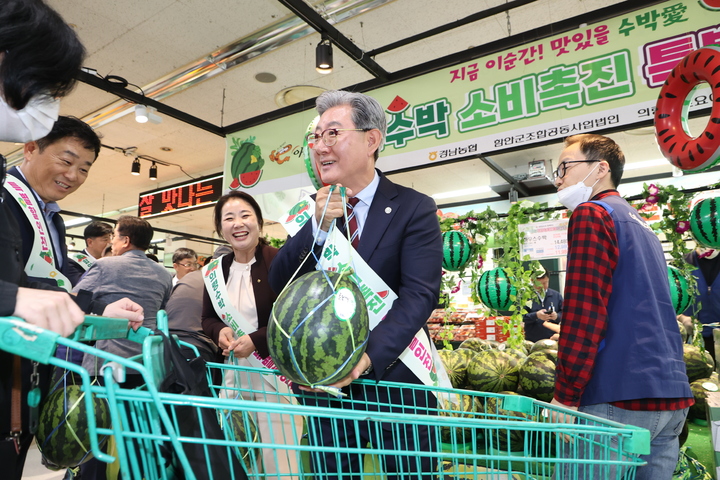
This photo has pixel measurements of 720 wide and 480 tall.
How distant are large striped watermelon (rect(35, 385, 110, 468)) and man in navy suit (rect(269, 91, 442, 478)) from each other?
0.59 m

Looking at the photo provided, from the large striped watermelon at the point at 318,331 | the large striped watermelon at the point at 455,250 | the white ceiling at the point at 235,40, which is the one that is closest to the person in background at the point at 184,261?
the white ceiling at the point at 235,40

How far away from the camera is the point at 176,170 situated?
8.98 metres

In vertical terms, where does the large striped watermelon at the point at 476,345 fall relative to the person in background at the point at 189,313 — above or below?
below

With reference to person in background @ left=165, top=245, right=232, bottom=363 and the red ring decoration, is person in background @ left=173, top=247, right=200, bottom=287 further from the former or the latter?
the red ring decoration

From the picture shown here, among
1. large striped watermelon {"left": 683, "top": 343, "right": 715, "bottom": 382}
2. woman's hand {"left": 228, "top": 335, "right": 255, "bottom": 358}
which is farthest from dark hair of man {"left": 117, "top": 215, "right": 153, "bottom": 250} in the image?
large striped watermelon {"left": 683, "top": 343, "right": 715, "bottom": 382}

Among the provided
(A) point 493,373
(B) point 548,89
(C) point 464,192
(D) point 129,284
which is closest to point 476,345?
(A) point 493,373

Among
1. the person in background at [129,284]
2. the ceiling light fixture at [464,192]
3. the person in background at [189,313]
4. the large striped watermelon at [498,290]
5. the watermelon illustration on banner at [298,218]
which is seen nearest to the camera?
the watermelon illustration on banner at [298,218]

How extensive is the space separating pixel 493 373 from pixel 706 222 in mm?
1853

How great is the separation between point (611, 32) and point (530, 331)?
354 centimetres

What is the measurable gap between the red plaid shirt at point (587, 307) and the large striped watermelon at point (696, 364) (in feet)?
7.85

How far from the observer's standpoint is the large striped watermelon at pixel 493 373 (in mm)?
3385

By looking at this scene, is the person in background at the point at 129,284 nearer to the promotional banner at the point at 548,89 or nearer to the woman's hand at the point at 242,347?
the woman's hand at the point at 242,347

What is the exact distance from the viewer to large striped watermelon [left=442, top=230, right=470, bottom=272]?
3.92 metres

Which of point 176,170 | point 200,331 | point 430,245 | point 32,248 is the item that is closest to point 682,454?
point 430,245
